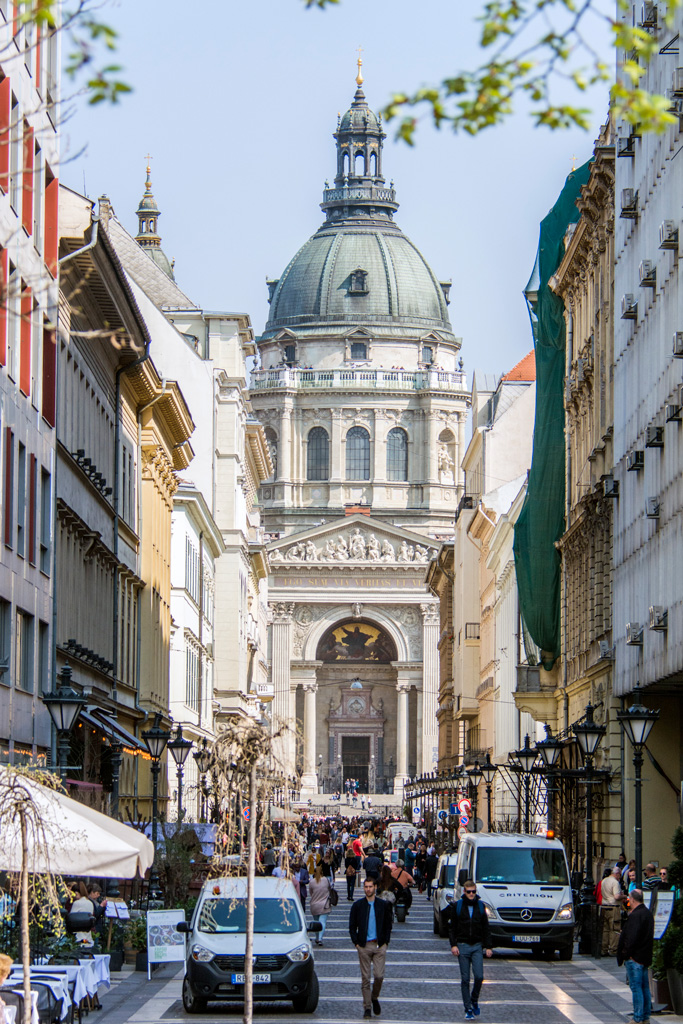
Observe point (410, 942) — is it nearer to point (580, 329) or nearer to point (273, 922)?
point (273, 922)

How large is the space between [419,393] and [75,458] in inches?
4406

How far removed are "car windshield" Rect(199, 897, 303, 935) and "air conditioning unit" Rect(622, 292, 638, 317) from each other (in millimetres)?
15379

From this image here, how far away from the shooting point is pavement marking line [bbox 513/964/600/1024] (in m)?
20.4

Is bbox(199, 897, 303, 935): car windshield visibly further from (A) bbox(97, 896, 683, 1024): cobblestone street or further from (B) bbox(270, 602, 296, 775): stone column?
(B) bbox(270, 602, 296, 775): stone column

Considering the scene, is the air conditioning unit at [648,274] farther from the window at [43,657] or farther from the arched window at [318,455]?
the arched window at [318,455]

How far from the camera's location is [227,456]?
73.8 metres

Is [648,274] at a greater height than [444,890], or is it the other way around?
[648,274]

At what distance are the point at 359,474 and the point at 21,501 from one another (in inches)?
4645

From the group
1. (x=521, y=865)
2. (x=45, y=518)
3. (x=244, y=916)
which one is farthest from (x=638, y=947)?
(x=45, y=518)

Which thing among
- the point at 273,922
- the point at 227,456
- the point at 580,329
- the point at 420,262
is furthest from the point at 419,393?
the point at 273,922

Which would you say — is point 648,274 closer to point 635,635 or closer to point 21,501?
point 635,635

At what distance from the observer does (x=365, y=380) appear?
147 metres

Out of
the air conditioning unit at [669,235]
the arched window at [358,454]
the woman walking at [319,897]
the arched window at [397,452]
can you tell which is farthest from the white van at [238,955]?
the arched window at [397,452]

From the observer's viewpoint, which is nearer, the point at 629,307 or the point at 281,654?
the point at 629,307
